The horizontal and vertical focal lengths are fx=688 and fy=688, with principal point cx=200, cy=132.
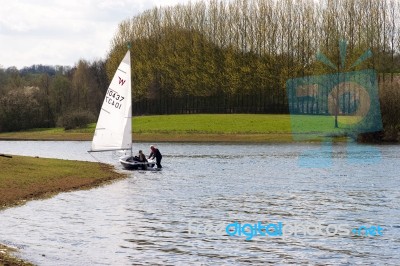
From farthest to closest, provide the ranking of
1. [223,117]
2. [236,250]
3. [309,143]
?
1. [223,117]
2. [309,143]
3. [236,250]

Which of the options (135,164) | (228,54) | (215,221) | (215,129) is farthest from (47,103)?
(215,221)

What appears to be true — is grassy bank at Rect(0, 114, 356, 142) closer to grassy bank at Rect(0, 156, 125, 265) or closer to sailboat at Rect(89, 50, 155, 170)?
sailboat at Rect(89, 50, 155, 170)

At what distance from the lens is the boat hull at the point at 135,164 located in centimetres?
5282

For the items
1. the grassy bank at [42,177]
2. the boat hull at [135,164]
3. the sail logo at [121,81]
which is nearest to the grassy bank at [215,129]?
the boat hull at [135,164]

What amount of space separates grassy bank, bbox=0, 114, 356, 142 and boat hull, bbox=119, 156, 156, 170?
149 ft

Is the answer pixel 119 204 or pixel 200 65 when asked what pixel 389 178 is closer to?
A: pixel 119 204

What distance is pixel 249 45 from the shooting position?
126000mm

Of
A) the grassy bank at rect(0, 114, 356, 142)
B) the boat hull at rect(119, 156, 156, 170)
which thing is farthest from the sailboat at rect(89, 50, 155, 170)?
the grassy bank at rect(0, 114, 356, 142)

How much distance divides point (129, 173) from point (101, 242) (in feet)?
87.7

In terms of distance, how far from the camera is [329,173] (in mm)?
49906

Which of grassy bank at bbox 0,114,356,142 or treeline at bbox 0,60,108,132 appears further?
treeline at bbox 0,60,108,132

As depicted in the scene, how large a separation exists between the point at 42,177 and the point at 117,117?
14.3 metres

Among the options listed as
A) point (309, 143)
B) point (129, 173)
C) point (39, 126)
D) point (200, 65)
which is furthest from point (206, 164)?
point (39, 126)

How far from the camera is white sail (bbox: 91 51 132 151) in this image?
179ft
